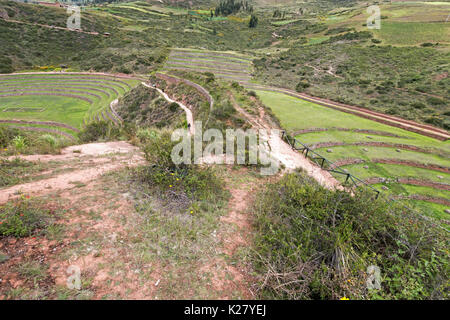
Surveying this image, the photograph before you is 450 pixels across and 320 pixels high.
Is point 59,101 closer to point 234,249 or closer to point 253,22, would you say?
point 234,249

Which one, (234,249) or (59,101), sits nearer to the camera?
(234,249)

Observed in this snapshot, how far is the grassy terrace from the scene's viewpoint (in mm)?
11594

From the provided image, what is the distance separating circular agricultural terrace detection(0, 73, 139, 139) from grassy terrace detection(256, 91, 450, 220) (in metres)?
21.2

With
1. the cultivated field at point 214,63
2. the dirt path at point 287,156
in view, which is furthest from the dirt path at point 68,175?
the cultivated field at point 214,63

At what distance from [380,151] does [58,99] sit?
144ft

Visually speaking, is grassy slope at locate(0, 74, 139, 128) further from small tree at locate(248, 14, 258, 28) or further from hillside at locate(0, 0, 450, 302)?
small tree at locate(248, 14, 258, 28)

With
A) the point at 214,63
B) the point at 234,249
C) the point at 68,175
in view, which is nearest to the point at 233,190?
the point at 234,249

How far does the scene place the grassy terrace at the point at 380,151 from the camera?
456 inches

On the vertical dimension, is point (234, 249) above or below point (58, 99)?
below

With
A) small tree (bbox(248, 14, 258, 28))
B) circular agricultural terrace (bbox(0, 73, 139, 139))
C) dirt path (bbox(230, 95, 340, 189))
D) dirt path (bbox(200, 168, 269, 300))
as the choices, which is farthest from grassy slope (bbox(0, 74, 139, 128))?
small tree (bbox(248, 14, 258, 28))

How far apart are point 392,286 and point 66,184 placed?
8565 millimetres

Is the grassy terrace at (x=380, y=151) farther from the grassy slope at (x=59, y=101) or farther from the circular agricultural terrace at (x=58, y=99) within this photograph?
the grassy slope at (x=59, y=101)

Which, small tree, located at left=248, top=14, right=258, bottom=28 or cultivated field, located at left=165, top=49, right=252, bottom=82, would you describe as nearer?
cultivated field, located at left=165, top=49, right=252, bottom=82

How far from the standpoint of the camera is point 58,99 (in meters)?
32.1
